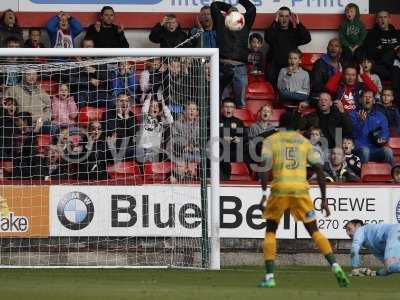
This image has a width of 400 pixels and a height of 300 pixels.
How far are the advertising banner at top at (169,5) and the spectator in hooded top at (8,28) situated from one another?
1.27 metres

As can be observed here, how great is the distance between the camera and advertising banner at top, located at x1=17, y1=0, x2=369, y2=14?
62.9 feet

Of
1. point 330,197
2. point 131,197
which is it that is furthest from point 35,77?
point 330,197

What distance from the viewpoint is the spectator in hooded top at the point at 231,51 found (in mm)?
17688

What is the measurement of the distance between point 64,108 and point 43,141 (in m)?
0.56

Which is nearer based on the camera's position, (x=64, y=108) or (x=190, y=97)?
(x=190, y=97)

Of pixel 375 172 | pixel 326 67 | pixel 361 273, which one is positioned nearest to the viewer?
pixel 361 273

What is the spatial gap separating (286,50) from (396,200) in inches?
127

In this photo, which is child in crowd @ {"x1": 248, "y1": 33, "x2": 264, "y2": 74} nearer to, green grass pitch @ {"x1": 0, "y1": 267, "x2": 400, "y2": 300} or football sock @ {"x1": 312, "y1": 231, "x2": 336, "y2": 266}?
green grass pitch @ {"x1": 0, "y1": 267, "x2": 400, "y2": 300}

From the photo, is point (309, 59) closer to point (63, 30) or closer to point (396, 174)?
point (396, 174)

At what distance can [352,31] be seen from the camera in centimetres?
1886

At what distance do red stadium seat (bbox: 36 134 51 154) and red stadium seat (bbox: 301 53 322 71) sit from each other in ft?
16.0

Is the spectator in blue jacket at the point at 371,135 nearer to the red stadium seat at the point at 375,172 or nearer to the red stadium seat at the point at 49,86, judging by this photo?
the red stadium seat at the point at 375,172

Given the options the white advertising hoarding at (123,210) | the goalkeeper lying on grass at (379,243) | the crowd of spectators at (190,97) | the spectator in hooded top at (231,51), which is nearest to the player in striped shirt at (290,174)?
the goalkeeper lying on grass at (379,243)

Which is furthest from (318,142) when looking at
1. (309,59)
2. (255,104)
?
Result: (309,59)
